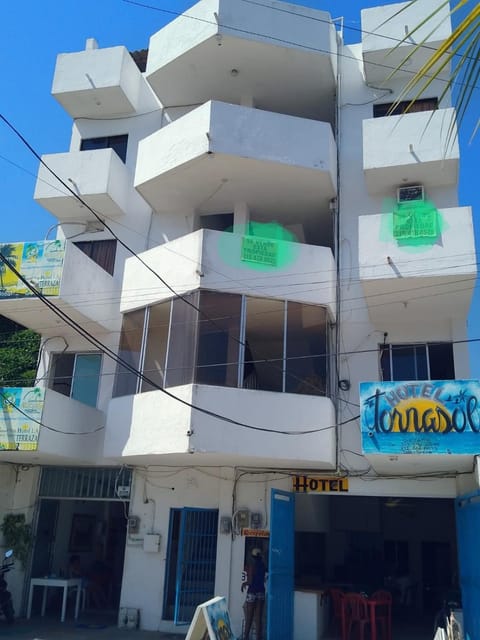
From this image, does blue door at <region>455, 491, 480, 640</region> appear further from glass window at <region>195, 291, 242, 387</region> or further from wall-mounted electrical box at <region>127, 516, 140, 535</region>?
wall-mounted electrical box at <region>127, 516, 140, 535</region>

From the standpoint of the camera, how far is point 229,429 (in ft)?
35.8

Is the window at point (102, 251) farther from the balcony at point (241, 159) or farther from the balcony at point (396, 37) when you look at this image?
the balcony at point (396, 37)

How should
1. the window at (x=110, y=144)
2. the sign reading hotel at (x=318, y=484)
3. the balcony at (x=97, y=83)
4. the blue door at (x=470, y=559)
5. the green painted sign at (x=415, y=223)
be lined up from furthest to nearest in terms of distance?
the window at (x=110, y=144) < the balcony at (x=97, y=83) < the sign reading hotel at (x=318, y=484) < the green painted sign at (x=415, y=223) < the blue door at (x=470, y=559)

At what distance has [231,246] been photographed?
40.3 ft

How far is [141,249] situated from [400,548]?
11.5m

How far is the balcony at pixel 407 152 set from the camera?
1302 centimetres

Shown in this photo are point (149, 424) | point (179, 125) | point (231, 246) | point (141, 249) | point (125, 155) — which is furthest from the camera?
point (125, 155)

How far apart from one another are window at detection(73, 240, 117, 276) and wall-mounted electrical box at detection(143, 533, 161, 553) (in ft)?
21.5

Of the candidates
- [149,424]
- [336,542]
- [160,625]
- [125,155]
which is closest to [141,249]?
[125,155]

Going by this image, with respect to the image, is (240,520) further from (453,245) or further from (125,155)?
(125,155)

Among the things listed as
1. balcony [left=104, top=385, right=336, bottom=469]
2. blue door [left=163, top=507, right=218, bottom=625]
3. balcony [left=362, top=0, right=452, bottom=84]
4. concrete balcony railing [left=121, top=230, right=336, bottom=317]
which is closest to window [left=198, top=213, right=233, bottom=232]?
concrete balcony railing [left=121, top=230, right=336, bottom=317]

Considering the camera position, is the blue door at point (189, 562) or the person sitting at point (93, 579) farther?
the person sitting at point (93, 579)

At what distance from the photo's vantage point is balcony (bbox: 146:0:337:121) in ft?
44.2

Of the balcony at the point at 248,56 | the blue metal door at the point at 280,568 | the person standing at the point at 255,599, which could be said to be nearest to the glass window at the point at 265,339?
the blue metal door at the point at 280,568
